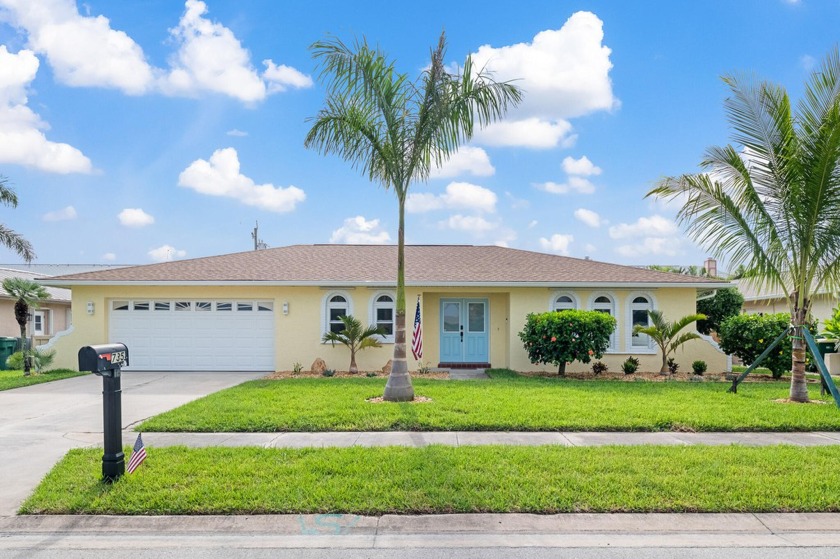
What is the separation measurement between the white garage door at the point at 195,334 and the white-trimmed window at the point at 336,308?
165 centimetres

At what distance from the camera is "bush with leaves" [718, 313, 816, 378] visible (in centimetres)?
1387

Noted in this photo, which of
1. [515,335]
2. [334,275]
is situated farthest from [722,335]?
[334,275]

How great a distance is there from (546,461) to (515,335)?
31.6ft

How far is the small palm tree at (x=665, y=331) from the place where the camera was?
14.5 meters

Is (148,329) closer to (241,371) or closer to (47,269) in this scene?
(241,371)

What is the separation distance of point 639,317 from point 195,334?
12.9m

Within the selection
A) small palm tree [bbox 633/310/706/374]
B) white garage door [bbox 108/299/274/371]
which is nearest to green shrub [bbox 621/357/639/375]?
small palm tree [bbox 633/310/706/374]

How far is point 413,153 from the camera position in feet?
33.7

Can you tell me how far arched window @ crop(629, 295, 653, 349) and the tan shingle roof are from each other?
0.66 metres

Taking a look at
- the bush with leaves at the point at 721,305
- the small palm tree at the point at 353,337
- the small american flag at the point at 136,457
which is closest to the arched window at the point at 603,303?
the bush with leaves at the point at 721,305

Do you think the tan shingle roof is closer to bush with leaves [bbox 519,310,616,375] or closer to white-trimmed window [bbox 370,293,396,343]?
white-trimmed window [bbox 370,293,396,343]

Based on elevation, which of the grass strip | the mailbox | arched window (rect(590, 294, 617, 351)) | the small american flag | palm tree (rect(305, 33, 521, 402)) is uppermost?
palm tree (rect(305, 33, 521, 402))

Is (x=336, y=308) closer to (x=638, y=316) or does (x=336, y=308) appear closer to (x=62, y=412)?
(x=62, y=412)

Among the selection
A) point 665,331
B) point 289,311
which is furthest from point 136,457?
point 665,331
